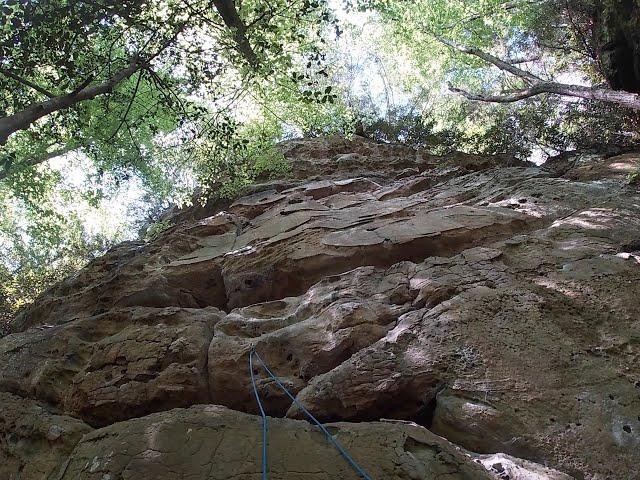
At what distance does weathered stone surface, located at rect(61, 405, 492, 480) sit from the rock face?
0.02m

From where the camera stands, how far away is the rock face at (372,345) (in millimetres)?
4168

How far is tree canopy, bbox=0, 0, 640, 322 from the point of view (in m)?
7.84

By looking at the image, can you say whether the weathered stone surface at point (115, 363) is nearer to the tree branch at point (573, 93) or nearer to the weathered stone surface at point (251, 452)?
the weathered stone surface at point (251, 452)

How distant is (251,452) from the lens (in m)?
4.11

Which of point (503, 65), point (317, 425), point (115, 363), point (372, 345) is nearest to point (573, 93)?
point (503, 65)

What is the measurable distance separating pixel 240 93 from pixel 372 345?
6.13 meters

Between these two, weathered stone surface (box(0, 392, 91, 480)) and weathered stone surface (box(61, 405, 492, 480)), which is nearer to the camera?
weathered stone surface (box(61, 405, 492, 480))

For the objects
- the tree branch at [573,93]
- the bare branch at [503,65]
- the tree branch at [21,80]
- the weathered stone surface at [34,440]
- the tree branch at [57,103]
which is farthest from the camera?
the bare branch at [503,65]

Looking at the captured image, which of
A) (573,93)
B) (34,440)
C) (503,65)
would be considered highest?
(503,65)

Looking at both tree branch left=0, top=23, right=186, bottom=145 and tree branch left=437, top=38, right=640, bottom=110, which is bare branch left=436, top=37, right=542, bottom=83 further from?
tree branch left=0, top=23, right=186, bottom=145

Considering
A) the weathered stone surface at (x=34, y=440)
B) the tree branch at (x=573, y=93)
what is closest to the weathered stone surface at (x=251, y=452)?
the weathered stone surface at (x=34, y=440)

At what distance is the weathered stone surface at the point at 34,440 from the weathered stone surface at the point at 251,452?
2.48 feet

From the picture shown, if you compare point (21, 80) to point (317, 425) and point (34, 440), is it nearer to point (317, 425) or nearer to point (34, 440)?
point (34, 440)

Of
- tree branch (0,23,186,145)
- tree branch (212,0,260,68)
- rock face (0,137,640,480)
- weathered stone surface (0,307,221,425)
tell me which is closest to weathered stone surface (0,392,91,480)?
rock face (0,137,640,480)
